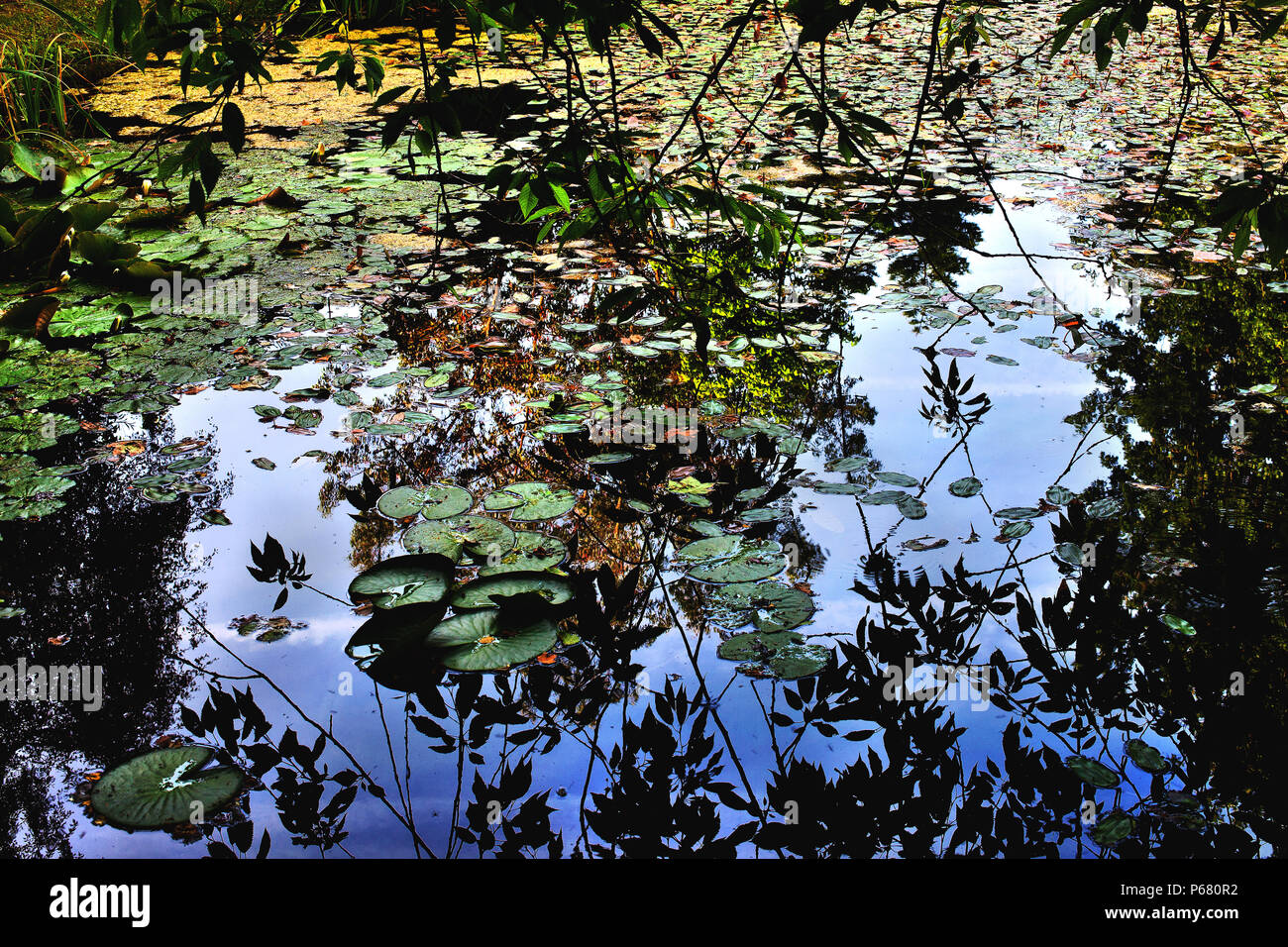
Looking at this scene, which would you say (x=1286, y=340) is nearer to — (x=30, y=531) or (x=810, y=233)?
(x=810, y=233)

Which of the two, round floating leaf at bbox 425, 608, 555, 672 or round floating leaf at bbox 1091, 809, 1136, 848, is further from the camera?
round floating leaf at bbox 425, 608, 555, 672

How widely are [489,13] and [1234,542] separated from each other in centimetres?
188

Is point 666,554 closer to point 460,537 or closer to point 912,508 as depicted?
point 460,537

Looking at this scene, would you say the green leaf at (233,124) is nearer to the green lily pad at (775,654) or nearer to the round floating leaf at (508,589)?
the round floating leaf at (508,589)

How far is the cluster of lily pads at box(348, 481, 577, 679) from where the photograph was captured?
1.77m

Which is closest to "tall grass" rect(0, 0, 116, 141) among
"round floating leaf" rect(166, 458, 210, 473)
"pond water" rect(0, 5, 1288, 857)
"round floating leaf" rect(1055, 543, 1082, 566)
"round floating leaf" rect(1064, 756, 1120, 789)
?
"pond water" rect(0, 5, 1288, 857)

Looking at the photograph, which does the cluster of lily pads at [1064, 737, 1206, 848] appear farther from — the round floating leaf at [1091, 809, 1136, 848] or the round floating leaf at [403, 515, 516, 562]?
the round floating leaf at [403, 515, 516, 562]

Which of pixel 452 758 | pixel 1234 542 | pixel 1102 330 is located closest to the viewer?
pixel 452 758

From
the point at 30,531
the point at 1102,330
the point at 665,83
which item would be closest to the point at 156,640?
the point at 30,531

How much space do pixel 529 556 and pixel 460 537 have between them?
178 millimetres

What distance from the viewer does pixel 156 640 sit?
1854 mm

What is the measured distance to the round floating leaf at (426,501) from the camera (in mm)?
2215

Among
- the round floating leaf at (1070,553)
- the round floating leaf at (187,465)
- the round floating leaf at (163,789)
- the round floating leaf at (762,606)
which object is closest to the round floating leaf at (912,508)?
the round floating leaf at (1070,553)

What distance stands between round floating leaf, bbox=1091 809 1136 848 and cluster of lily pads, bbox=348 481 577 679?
3.12ft
